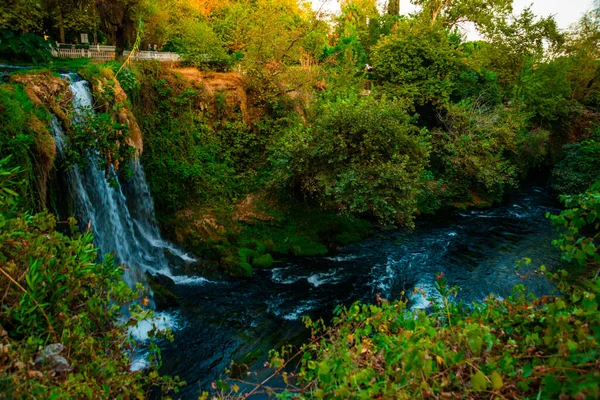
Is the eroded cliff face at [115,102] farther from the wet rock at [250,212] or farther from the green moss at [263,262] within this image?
the green moss at [263,262]

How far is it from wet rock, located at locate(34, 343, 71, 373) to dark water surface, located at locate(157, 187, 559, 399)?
4.62 metres

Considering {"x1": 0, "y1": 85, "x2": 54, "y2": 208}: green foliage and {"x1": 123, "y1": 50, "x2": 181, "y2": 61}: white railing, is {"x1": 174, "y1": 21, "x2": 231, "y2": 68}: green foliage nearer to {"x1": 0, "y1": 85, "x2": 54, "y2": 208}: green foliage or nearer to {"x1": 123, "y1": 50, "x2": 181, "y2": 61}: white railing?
{"x1": 123, "y1": 50, "x2": 181, "y2": 61}: white railing

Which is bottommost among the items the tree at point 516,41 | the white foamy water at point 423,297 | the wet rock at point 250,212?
the white foamy water at point 423,297

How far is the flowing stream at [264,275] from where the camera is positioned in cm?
898

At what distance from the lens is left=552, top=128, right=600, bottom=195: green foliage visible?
19703 mm

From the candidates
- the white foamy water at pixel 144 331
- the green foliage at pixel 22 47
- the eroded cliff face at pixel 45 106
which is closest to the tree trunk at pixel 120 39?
the green foliage at pixel 22 47

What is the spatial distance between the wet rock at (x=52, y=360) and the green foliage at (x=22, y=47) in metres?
11.7

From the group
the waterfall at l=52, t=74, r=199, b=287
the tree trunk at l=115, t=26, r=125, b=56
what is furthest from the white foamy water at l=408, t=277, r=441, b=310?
the tree trunk at l=115, t=26, r=125, b=56

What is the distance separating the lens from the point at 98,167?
9.82m

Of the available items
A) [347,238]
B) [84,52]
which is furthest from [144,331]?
[84,52]

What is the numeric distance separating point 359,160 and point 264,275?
5228 mm

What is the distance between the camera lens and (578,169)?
20.9m

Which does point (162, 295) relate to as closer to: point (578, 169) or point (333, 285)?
point (333, 285)

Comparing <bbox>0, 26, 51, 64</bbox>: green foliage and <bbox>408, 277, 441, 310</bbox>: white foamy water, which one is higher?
<bbox>0, 26, 51, 64</bbox>: green foliage
